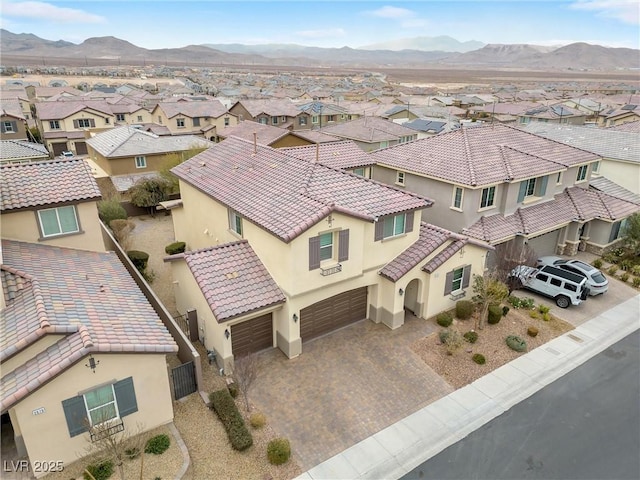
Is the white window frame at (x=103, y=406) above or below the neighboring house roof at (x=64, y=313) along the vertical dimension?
below

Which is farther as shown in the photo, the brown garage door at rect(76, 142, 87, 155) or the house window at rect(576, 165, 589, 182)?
the brown garage door at rect(76, 142, 87, 155)

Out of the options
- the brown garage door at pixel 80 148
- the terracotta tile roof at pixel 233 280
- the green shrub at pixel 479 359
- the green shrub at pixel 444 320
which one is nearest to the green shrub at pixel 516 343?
the green shrub at pixel 479 359

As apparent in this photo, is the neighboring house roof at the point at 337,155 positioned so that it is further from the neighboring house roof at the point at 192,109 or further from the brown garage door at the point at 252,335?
the neighboring house roof at the point at 192,109

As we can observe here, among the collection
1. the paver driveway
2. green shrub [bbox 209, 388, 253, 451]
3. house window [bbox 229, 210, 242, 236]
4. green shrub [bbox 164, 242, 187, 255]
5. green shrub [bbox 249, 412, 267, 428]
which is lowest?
the paver driveway

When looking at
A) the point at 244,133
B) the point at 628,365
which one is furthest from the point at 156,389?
the point at 244,133

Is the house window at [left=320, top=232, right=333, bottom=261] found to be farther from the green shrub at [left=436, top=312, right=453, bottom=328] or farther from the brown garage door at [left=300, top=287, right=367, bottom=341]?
the green shrub at [left=436, top=312, right=453, bottom=328]

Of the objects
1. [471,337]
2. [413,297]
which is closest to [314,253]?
[413,297]

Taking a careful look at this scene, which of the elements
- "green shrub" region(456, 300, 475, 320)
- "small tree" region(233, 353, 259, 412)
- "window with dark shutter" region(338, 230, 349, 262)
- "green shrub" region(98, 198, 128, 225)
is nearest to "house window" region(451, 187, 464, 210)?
"green shrub" region(456, 300, 475, 320)
